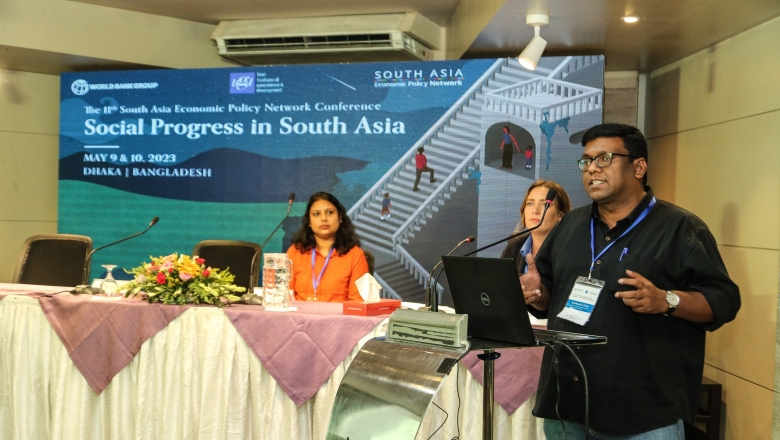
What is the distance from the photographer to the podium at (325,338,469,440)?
167 cm

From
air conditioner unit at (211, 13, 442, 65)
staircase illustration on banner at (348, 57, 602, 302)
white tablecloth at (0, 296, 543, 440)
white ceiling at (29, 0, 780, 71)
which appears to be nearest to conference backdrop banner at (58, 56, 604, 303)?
staircase illustration on banner at (348, 57, 602, 302)

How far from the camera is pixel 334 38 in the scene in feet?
20.5

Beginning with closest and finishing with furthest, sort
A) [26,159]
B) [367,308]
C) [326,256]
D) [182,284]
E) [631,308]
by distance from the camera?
[631,308], [367,308], [182,284], [326,256], [26,159]

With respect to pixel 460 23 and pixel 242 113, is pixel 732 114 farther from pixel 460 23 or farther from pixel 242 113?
pixel 242 113

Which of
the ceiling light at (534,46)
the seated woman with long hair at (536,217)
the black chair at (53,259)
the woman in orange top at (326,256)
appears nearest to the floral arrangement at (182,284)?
the woman in orange top at (326,256)

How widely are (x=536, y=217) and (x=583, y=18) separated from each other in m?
1.48

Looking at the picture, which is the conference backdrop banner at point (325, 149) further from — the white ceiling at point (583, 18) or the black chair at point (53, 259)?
the black chair at point (53, 259)

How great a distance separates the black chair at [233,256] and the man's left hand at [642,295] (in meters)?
2.91

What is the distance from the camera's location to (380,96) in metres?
5.70

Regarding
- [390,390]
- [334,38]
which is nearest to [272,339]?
[390,390]

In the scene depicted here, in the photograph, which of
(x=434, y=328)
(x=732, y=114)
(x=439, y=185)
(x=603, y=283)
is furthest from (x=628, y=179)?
(x=439, y=185)

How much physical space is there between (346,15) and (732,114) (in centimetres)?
294

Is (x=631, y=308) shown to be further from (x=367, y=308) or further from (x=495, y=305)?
(x=367, y=308)

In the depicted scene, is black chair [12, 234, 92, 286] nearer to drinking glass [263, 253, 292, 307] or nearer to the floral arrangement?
the floral arrangement
